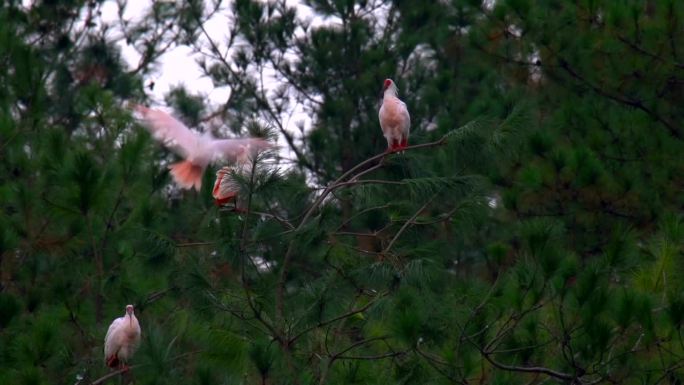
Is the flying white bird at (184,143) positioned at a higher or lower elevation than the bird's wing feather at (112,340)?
higher

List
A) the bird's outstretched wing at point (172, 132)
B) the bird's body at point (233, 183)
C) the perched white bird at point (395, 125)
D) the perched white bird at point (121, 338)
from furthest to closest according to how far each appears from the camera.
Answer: the bird's outstretched wing at point (172, 132) → the perched white bird at point (395, 125) → the perched white bird at point (121, 338) → the bird's body at point (233, 183)

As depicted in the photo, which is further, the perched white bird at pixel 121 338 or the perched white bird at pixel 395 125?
the perched white bird at pixel 395 125

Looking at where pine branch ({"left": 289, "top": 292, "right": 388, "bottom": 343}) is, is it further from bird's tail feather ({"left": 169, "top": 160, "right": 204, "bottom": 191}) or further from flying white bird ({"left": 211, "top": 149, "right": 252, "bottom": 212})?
bird's tail feather ({"left": 169, "top": 160, "right": 204, "bottom": 191})

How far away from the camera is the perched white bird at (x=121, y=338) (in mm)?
8164

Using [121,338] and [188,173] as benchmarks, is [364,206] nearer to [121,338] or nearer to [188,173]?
[121,338]

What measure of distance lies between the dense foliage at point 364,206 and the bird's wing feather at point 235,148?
7 centimetres

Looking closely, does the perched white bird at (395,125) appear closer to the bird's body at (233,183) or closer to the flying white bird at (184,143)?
the bird's body at (233,183)

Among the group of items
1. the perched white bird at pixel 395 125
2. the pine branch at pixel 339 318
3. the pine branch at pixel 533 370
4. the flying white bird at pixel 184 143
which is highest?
the flying white bird at pixel 184 143

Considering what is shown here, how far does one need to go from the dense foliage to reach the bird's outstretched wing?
0.57ft

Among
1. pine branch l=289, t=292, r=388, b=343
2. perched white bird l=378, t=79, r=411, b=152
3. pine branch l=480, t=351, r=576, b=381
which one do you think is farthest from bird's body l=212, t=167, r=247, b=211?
pine branch l=480, t=351, r=576, b=381

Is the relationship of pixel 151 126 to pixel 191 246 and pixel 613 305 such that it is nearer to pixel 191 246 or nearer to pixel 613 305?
pixel 191 246

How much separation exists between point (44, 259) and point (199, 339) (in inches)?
114

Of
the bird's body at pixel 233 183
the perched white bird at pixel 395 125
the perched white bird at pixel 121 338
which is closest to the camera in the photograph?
the bird's body at pixel 233 183

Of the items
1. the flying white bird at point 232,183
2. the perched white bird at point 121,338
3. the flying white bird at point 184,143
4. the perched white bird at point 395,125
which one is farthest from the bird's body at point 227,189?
the flying white bird at point 184,143
